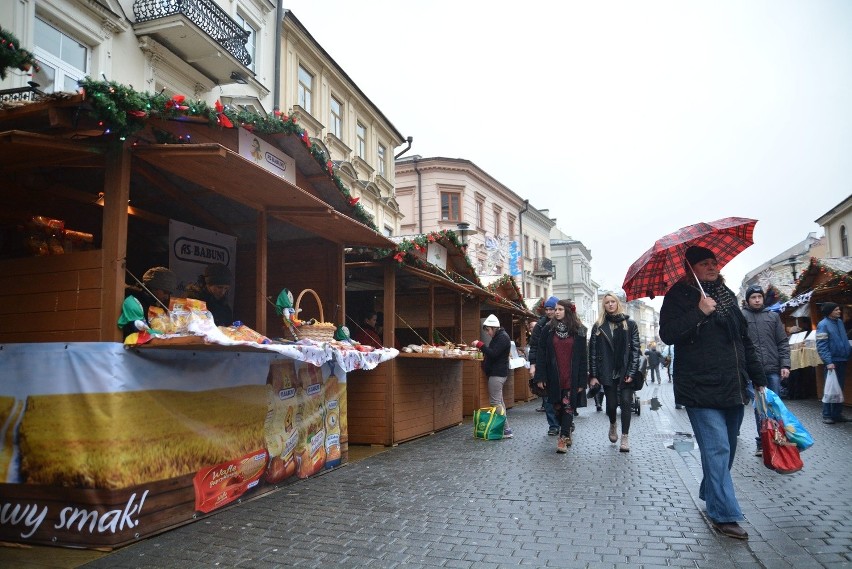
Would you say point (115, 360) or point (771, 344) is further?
point (771, 344)

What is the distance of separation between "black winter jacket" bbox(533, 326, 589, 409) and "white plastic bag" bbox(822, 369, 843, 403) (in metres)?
4.15

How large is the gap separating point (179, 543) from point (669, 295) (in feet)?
13.8

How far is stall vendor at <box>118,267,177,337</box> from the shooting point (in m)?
4.60

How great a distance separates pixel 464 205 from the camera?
35.6 m

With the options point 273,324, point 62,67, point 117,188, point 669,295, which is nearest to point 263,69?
point 62,67

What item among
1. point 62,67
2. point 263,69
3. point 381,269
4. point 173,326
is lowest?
point 173,326

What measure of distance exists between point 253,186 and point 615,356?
5339 mm

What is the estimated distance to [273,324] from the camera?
8.45m

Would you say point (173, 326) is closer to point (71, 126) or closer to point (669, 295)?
point (71, 126)

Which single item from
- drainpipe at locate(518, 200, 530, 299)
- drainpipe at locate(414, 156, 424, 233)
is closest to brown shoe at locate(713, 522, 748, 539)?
drainpipe at locate(414, 156, 424, 233)

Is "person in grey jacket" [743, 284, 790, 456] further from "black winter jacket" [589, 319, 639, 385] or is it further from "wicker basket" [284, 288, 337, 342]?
"wicker basket" [284, 288, 337, 342]

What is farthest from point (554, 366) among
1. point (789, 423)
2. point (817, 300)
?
point (817, 300)

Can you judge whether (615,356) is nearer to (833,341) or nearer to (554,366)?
(554,366)

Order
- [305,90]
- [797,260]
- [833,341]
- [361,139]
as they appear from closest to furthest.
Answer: [833,341] < [305,90] < [361,139] < [797,260]
